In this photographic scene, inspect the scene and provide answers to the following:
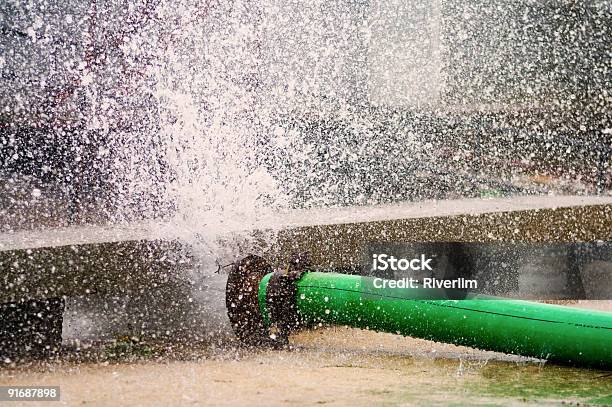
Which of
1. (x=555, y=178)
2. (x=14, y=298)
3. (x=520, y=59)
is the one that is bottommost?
(x=14, y=298)

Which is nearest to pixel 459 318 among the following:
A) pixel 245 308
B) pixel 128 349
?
pixel 245 308

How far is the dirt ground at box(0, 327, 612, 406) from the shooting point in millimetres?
1967

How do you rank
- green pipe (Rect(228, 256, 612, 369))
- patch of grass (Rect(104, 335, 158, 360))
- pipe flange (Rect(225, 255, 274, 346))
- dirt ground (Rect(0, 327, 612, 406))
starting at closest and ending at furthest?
dirt ground (Rect(0, 327, 612, 406))
green pipe (Rect(228, 256, 612, 369))
patch of grass (Rect(104, 335, 158, 360))
pipe flange (Rect(225, 255, 274, 346))

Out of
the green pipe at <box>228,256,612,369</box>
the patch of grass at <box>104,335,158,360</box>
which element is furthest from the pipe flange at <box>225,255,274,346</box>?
the patch of grass at <box>104,335,158,360</box>

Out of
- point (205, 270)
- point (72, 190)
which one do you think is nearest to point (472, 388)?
point (205, 270)

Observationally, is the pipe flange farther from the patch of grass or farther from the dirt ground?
the patch of grass

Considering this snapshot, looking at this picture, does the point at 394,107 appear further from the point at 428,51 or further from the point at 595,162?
the point at 595,162

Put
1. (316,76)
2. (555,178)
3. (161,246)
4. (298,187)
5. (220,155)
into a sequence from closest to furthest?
1. (161,246)
2. (220,155)
3. (298,187)
4. (555,178)
5. (316,76)

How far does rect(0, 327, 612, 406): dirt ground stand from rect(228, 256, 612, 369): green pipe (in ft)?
0.27

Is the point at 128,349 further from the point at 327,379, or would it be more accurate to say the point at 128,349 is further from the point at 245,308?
the point at 327,379

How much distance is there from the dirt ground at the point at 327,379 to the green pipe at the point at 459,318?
0.08 meters

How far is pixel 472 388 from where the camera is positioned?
6.91ft

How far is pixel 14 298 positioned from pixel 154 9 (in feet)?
12.4

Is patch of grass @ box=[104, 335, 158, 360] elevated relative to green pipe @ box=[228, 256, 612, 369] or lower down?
lower down
